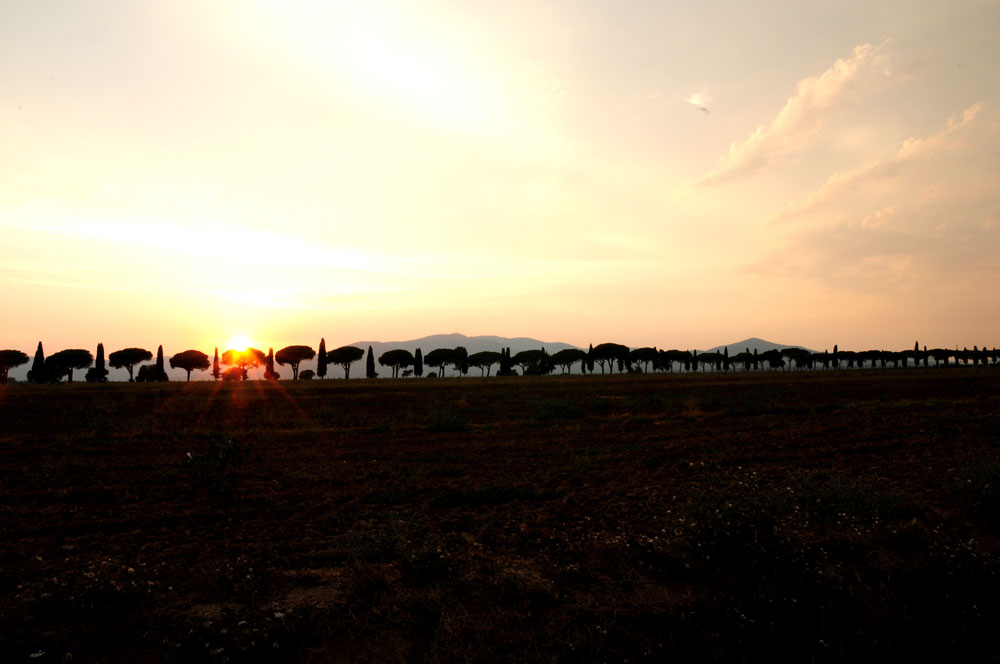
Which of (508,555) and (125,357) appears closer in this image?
(508,555)

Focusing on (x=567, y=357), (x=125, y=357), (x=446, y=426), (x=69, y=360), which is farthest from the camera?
(x=567, y=357)

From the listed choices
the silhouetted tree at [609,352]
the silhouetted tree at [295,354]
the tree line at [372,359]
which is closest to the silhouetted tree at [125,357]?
the tree line at [372,359]

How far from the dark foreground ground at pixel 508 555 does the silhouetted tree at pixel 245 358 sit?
107 m

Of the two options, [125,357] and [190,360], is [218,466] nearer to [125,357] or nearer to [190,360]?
A: [125,357]

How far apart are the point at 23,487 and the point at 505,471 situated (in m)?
10.0

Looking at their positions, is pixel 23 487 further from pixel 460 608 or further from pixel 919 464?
pixel 919 464

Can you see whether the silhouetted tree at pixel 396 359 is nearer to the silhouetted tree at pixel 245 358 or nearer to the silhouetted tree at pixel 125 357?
the silhouetted tree at pixel 245 358

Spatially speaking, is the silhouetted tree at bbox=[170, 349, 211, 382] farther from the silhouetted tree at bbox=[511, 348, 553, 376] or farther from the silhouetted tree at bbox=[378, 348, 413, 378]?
the silhouetted tree at bbox=[511, 348, 553, 376]

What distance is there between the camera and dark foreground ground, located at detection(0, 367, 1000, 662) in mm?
4754

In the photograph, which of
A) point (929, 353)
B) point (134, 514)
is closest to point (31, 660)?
point (134, 514)

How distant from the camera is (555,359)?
123 m

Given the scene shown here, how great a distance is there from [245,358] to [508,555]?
121 meters

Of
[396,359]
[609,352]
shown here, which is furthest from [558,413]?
[609,352]

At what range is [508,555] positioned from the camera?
22.2 feet
